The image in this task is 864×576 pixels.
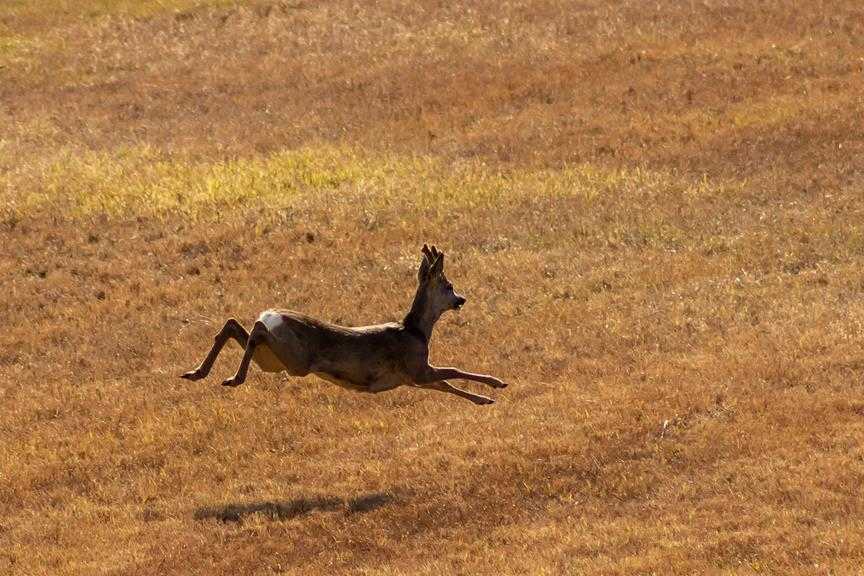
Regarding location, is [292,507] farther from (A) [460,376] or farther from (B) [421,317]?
(B) [421,317]

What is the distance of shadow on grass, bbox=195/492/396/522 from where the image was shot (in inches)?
648

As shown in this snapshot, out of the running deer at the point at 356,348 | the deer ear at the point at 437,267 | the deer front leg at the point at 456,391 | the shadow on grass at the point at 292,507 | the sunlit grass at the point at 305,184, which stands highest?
the deer ear at the point at 437,267

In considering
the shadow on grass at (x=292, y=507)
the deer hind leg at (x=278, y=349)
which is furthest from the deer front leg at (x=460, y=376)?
the deer hind leg at (x=278, y=349)

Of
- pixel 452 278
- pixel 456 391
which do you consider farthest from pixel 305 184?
pixel 456 391

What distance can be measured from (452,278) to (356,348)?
8.95 meters

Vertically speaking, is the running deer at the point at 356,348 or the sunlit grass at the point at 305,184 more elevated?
the running deer at the point at 356,348

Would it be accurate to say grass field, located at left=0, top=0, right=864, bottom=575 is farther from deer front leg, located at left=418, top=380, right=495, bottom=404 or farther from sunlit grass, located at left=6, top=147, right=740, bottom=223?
deer front leg, located at left=418, top=380, right=495, bottom=404

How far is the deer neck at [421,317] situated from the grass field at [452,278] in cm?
133

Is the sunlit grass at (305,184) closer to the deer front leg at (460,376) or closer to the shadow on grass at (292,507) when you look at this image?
the deer front leg at (460,376)

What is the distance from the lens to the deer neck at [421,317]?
57.5 feet

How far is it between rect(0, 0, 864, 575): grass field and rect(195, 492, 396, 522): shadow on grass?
0.14ft

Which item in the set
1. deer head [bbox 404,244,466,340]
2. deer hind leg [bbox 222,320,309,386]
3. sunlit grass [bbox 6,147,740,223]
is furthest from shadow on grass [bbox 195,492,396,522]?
sunlit grass [bbox 6,147,740,223]

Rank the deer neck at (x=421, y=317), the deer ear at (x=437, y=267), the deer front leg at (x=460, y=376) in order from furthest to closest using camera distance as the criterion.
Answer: the deer ear at (x=437, y=267) < the deer neck at (x=421, y=317) < the deer front leg at (x=460, y=376)

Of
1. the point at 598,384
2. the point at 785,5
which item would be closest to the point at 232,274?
the point at 598,384
